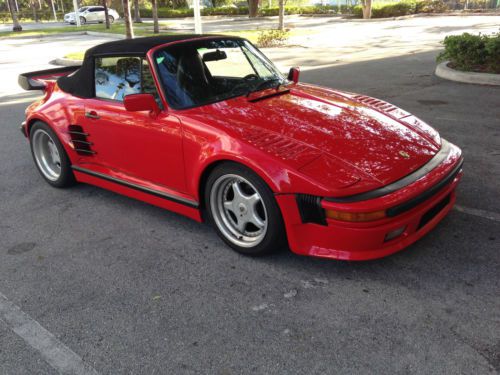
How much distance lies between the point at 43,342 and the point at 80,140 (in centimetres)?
226

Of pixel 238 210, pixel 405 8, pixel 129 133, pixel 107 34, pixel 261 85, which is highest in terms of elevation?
pixel 261 85

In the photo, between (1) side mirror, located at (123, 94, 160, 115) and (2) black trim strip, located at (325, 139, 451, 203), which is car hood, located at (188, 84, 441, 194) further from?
(1) side mirror, located at (123, 94, 160, 115)

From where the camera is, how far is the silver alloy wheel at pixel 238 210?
316cm

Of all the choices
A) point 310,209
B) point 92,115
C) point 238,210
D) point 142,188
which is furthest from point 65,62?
point 310,209

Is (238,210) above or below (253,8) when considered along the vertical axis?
below

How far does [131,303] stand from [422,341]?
1.72 metres

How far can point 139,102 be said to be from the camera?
134 inches

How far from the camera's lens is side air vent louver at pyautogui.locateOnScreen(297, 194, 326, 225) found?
2.77 metres

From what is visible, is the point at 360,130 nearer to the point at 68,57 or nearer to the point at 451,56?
the point at 451,56

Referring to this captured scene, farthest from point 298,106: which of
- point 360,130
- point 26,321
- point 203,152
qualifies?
point 26,321

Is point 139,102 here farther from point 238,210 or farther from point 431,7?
point 431,7

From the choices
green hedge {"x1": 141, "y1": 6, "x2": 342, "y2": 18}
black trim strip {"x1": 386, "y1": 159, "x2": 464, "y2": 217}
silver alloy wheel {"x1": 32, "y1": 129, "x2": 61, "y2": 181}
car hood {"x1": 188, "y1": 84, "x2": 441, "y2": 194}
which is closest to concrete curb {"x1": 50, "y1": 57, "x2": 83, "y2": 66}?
silver alloy wheel {"x1": 32, "y1": 129, "x2": 61, "y2": 181}

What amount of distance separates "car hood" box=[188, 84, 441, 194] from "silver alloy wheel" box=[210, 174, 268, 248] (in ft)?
1.20

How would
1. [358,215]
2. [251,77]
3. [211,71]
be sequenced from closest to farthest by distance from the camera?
[358,215], [211,71], [251,77]
